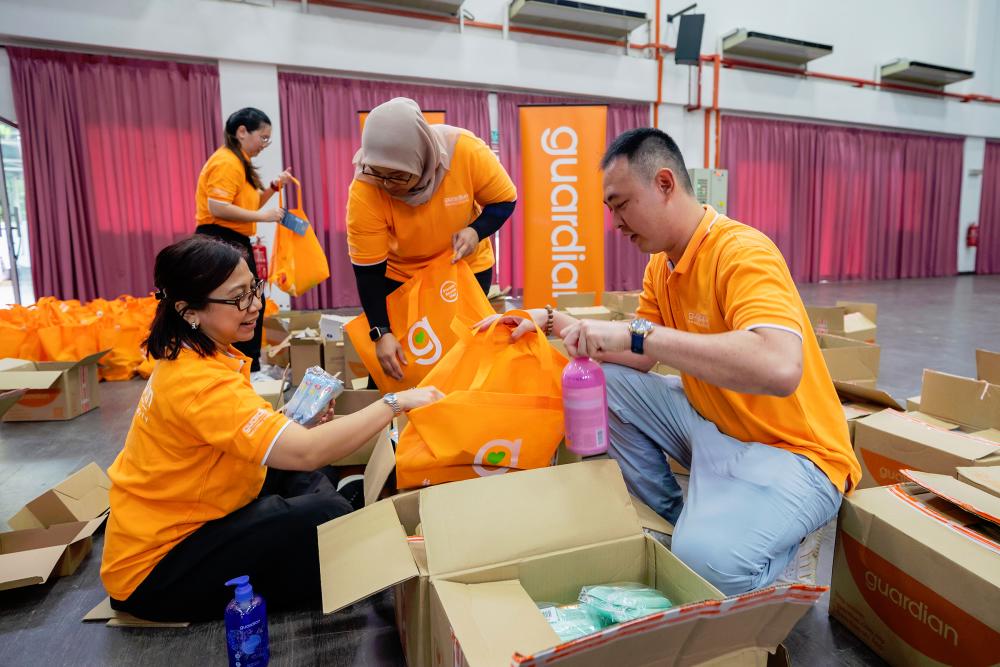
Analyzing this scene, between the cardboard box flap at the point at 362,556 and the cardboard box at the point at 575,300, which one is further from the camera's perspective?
the cardboard box at the point at 575,300

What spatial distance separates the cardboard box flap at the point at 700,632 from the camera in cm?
64

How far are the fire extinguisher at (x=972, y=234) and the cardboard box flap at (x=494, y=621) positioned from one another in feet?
40.9

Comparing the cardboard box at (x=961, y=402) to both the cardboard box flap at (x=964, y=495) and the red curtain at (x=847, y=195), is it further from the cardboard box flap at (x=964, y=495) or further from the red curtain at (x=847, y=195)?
the red curtain at (x=847, y=195)

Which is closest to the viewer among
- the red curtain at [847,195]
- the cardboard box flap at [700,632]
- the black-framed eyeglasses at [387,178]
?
the cardboard box flap at [700,632]

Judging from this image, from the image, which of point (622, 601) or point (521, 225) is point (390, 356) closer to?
point (622, 601)

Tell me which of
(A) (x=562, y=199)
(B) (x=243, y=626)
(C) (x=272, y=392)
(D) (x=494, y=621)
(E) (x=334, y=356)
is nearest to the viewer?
(D) (x=494, y=621)

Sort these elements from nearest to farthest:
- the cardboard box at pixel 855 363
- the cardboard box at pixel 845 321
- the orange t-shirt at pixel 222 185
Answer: the cardboard box at pixel 855 363
the orange t-shirt at pixel 222 185
the cardboard box at pixel 845 321

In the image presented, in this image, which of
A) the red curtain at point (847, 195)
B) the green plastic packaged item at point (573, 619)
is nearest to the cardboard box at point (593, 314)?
the green plastic packaged item at point (573, 619)

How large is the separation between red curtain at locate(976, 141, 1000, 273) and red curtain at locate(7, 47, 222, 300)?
12.1 meters

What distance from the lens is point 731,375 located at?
102 centimetres

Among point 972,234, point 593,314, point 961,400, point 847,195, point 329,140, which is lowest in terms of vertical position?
point 961,400

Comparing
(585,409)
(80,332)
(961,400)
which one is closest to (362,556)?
(585,409)

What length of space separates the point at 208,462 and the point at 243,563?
24 centimetres

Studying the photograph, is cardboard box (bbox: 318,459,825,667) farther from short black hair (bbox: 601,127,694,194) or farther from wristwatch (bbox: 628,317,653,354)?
short black hair (bbox: 601,127,694,194)
